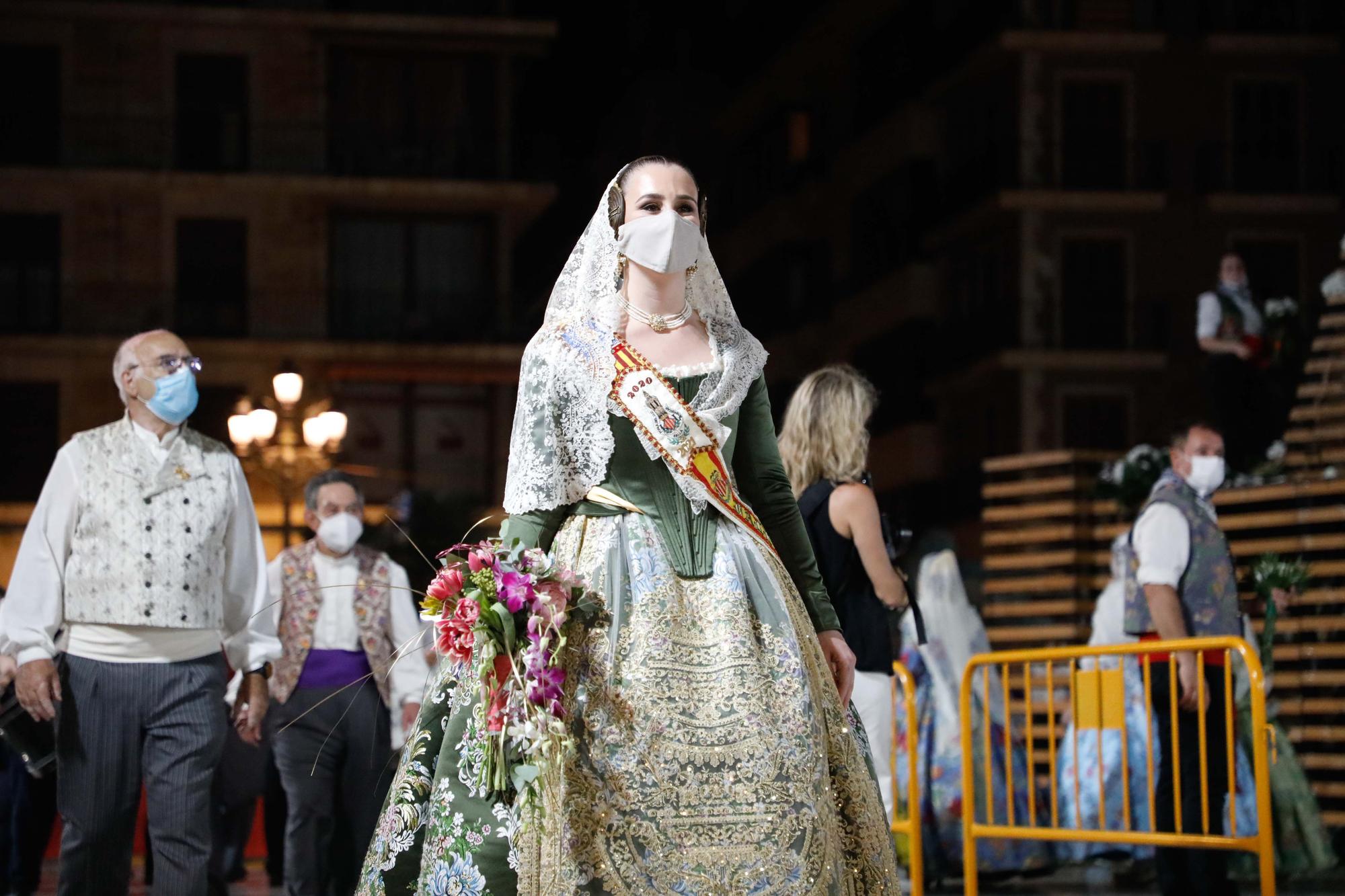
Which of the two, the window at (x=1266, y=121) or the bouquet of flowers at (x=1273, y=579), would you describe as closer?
the bouquet of flowers at (x=1273, y=579)

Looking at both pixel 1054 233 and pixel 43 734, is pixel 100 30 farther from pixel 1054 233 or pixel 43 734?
pixel 43 734

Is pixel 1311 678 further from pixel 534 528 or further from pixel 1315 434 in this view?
pixel 534 528

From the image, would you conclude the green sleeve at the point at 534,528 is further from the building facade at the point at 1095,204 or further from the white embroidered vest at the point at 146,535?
the building facade at the point at 1095,204

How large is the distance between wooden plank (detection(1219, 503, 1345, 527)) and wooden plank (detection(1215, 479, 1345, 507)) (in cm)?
9

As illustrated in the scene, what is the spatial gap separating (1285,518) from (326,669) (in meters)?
6.72

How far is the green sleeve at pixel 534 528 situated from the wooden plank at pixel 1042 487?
→ 1025 centimetres

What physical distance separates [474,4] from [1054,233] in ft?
36.4

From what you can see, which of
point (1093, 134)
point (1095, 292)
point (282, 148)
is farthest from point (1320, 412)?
point (282, 148)

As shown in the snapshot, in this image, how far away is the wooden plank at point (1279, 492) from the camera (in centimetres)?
1292

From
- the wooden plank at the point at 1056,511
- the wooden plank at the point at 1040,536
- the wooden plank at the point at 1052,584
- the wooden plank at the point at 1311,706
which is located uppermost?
the wooden plank at the point at 1056,511

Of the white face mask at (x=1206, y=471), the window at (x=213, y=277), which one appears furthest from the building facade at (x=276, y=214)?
the white face mask at (x=1206, y=471)

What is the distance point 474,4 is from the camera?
122 feet

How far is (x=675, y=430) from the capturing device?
201 inches

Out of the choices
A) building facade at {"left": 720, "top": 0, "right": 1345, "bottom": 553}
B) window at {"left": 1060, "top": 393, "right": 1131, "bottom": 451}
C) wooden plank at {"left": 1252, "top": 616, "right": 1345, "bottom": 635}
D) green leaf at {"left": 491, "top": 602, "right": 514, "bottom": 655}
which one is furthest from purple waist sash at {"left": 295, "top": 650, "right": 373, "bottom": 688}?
window at {"left": 1060, "top": 393, "right": 1131, "bottom": 451}
